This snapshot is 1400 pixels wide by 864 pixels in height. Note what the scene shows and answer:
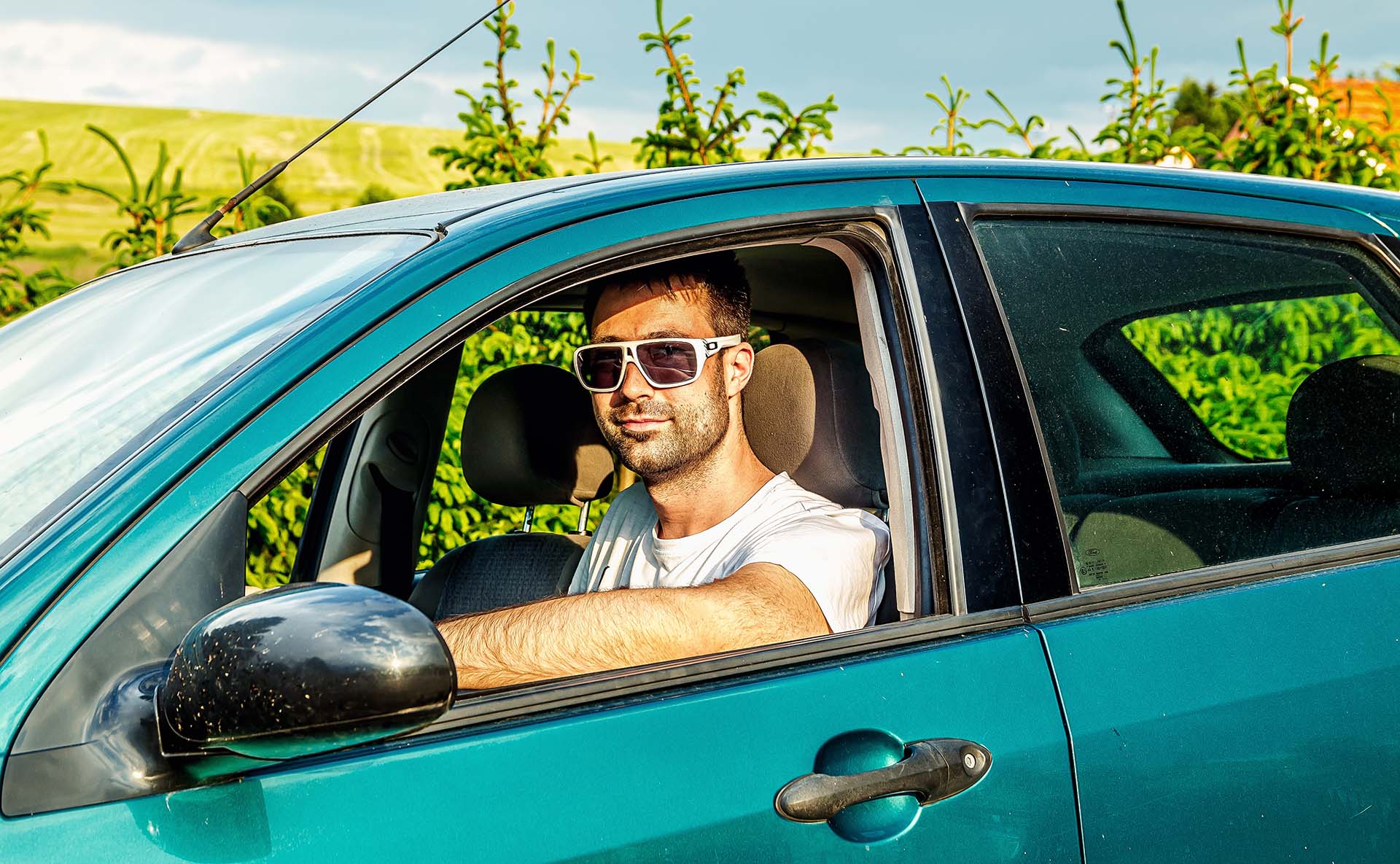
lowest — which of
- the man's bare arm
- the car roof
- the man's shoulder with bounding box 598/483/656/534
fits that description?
the man's bare arm

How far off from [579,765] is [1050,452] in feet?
2.58

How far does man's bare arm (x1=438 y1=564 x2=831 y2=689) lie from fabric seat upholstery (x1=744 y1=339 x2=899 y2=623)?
420mm

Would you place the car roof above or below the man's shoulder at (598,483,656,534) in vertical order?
above

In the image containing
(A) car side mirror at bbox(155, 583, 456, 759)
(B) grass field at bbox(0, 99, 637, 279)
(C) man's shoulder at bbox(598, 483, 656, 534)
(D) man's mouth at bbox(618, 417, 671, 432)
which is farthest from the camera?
(B) grass field at bbox(0, 99, 637, 279)

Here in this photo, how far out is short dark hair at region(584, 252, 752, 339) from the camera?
7.39 ft

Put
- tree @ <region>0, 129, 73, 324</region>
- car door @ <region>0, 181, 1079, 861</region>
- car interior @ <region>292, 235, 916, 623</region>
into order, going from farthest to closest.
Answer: tree @ <region>0, 129, 73, 324</region> < car interior @ <region>292, 235, 916, 623</region> < car door @ <region>0, 181, 1079, 861</region>

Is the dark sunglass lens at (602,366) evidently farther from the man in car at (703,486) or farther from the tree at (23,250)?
the tree at (23,250)

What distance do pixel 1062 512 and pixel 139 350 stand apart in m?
1.21

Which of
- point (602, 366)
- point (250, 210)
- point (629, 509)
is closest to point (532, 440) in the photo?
point (629, 509)

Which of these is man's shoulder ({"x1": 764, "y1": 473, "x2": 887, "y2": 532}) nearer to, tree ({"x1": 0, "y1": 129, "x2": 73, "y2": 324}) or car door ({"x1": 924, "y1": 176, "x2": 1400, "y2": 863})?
car door ({"x1": 924, "y1": 176, "x2": 1400, "y2": 863})

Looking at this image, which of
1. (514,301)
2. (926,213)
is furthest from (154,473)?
(926,213)

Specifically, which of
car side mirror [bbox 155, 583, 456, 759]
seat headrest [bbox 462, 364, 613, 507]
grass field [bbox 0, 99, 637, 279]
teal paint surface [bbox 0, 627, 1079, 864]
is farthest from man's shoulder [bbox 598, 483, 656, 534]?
grass field [bbox 0, 99, 637, 279]

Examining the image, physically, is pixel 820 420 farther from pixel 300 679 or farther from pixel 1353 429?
pixel 300 679

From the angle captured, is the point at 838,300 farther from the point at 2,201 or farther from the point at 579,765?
the point at 2,201
